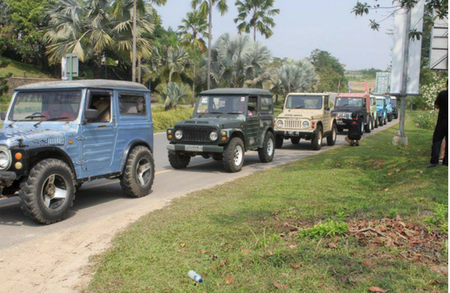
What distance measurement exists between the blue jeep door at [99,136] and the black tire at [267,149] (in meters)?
5.99

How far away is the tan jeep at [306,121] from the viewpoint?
53.7 ft

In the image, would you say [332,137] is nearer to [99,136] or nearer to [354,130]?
[354,130]

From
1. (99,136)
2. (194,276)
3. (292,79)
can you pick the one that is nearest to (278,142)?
(99,136)

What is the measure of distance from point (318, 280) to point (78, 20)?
96.3 ft

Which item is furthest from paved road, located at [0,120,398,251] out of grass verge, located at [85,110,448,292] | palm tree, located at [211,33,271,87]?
palm tree, located at [211,33,271,87]

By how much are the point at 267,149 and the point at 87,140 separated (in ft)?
22.9

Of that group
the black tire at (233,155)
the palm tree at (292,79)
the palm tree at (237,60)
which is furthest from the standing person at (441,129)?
the palm tree at (292,79)

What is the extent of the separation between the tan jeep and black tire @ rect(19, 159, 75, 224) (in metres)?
10.8

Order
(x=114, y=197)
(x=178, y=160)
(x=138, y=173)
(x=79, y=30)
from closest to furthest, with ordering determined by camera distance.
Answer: (x=138, y=173), (x=114, y=197), (x=178, y=160), (x=79, y=30)

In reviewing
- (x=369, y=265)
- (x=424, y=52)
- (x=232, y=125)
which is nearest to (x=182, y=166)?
(x=232, y=125)

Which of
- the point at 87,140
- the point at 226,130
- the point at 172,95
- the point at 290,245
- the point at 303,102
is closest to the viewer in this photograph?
the point at 290,245

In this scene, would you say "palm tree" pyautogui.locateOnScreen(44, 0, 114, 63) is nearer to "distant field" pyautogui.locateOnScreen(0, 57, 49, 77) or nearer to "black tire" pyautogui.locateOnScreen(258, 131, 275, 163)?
"black tire" pyautogui.locateOnScreen(258, 131, 275, 163)

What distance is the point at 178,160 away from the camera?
468 inches

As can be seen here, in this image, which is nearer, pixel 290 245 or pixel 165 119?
pixel 290 245
